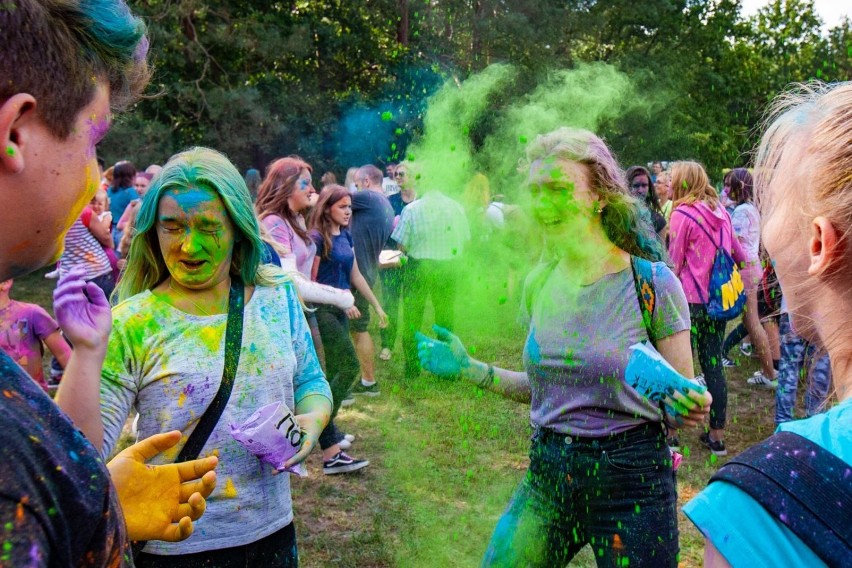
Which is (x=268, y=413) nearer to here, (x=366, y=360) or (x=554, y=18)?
(x=366, y=360)

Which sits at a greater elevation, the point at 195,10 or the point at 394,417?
the point at 195,10

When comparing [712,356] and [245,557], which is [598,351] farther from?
[712,356]

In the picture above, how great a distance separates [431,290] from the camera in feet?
22.4

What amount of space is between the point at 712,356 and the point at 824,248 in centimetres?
445

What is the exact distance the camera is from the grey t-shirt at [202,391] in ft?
6.53

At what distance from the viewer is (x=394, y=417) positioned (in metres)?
5.92

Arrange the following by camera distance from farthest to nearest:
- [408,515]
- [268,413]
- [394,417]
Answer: [394,417] < [408,515] < [268,413]

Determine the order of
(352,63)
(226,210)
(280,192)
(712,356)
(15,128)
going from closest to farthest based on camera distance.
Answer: (15,128) < (226,210) < (280,192) < (712,356) < (352,63)

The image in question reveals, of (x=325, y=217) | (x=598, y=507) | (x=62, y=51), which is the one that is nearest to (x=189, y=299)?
(x=62, y=51)

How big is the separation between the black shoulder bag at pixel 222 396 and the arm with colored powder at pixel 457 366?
0.70m

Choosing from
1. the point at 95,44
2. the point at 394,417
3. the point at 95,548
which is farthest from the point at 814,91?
the point at 394,417

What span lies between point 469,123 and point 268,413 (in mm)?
3078

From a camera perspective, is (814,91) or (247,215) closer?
(814,91)

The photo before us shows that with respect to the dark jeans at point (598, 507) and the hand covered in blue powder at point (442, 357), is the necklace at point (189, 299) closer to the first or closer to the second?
the hand covered in blue powder at point (442, 357)
